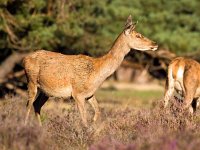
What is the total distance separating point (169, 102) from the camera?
13.8m

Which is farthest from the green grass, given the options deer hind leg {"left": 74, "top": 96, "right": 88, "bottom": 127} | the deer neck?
deer hind leg {"left": 74, "top": 96, "right": 88, "bottom": 127}

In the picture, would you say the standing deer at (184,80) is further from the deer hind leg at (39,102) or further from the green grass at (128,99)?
the green grass at (128,99)

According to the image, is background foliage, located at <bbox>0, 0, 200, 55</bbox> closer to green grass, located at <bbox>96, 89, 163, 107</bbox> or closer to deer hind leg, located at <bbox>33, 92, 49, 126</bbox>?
green grass, located at <bbox>96, 89, 163, 107</bbox>

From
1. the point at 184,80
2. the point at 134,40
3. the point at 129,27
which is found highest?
the point at 129,27

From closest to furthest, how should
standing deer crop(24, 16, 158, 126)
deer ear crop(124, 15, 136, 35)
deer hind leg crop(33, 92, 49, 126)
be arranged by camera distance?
standing deer crop(24, 16, 158, 126) < deer ear crop(124, 15, 136, 35) < deer hind leg crop(33, 92, 49, 126)

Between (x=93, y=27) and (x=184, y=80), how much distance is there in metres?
12.6

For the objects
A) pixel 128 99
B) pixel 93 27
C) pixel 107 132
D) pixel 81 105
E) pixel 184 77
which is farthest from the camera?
pixel 128 99

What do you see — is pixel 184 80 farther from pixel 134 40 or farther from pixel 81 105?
pixel 81 105

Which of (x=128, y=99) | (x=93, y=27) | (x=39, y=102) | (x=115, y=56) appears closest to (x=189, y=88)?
(x=115, y=56)

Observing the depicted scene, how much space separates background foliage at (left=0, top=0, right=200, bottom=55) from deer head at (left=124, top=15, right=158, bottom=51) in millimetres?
8060

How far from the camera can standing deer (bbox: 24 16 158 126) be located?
13.5 metres

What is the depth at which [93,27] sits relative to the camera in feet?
85.7

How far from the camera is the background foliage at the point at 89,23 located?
22672 mm

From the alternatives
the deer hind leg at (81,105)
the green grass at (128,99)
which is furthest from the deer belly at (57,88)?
the green grass at (128,99)
